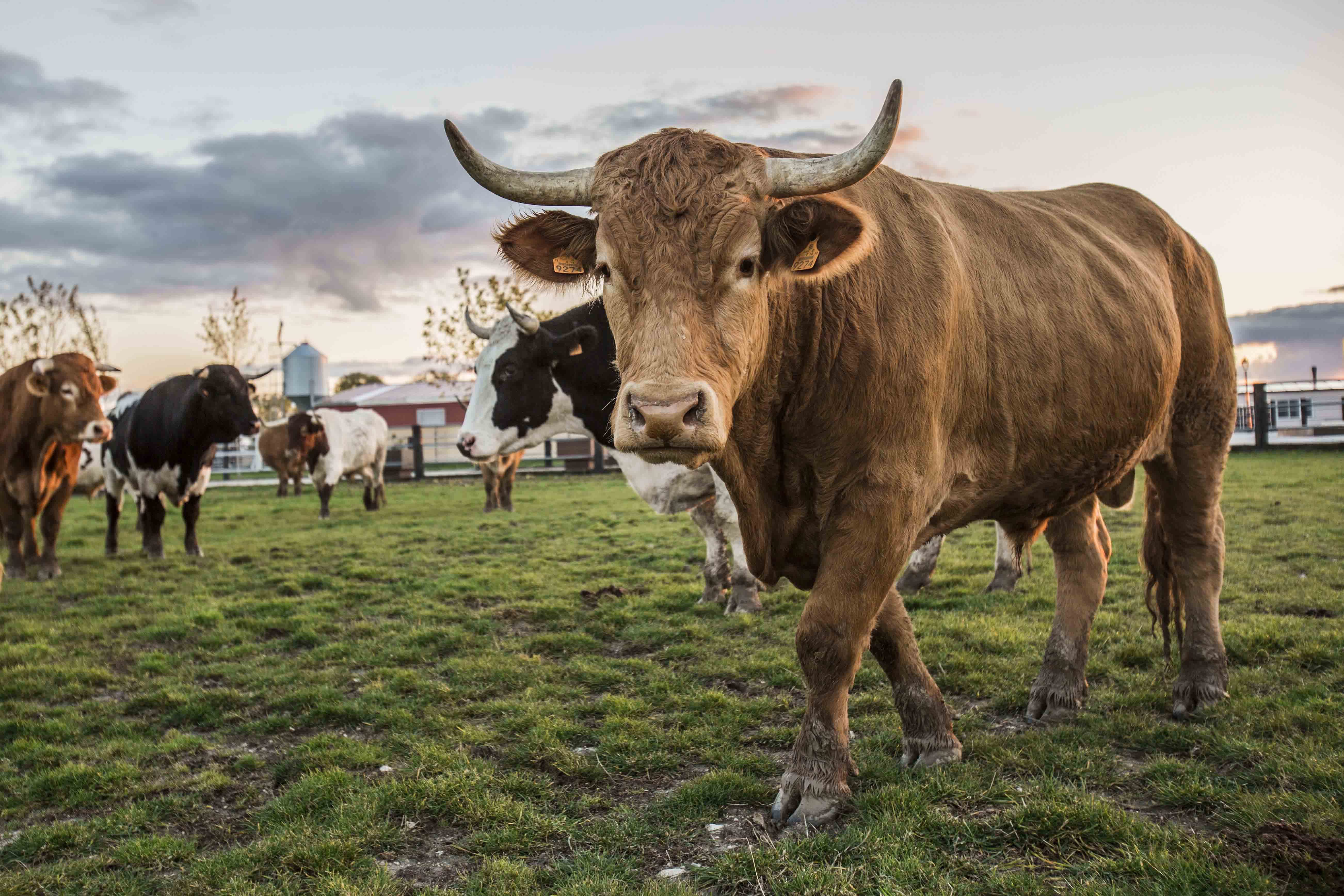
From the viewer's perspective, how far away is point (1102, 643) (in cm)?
555

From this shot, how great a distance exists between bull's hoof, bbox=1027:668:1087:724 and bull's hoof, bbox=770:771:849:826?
1545 millimetres

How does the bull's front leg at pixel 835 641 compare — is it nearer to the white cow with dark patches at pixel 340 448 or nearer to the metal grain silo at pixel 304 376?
the white cow with dark patches at pixel 340 448

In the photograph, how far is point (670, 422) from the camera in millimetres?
2564

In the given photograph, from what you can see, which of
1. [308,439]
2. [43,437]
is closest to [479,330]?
[43,437]

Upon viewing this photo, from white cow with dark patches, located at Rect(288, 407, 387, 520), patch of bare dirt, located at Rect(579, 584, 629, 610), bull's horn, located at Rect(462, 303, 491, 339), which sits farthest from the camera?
white cow with dark patches, located at Rect(288, 407, 387, 520)

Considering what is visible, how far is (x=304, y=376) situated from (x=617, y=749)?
57098 millimetres

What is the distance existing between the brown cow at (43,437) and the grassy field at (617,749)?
6.56ft

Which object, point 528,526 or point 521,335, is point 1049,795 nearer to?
point 521,335

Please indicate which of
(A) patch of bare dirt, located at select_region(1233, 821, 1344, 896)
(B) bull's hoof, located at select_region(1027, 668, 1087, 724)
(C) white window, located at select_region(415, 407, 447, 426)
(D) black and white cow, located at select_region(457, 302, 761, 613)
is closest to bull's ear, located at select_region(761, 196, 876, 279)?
(A) patch of bare dirt, located at select_region(1233, 821, 1344, 896)

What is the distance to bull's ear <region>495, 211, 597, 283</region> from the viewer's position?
3496 mm

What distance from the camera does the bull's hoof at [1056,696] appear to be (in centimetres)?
432

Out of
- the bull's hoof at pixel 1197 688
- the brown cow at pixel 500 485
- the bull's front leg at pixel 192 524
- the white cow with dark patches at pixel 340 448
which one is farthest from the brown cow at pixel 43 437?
the bull's hoof at pixel 1197 688

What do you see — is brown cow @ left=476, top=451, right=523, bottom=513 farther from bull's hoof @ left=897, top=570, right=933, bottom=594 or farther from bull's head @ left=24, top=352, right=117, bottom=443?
bull's hoof @ left=897, top=570, right=933, bottom=594

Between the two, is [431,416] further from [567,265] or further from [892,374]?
[892,374]
